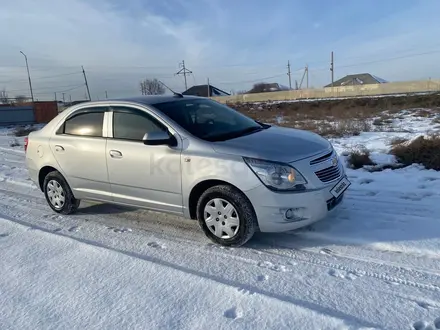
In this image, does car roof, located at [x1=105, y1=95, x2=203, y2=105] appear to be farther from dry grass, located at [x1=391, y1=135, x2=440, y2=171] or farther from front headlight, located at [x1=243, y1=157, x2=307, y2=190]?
dry grass, located at [x1=391, y1=135, x2=440, y2=171]

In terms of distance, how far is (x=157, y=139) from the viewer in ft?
12.5

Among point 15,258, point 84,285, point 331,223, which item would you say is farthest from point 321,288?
point 15,258

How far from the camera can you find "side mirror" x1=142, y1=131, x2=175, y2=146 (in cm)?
383

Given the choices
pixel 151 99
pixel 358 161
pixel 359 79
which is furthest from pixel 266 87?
pixel 151 99

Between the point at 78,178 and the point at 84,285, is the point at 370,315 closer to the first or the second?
the point at 84,285

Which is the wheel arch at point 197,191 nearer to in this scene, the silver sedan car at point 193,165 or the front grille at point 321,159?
the silver sedan car at point 193,165

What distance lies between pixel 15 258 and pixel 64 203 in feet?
4.61

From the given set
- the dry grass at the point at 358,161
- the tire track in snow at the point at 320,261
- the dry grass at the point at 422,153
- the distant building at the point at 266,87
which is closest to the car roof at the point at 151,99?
the tire track in snow at the point at 320,261

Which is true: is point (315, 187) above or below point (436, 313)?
above

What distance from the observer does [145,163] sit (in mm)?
4078

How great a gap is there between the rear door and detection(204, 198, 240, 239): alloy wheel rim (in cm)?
154

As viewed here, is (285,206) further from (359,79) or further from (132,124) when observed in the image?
(359,79)

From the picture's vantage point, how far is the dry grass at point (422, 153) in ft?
20.5

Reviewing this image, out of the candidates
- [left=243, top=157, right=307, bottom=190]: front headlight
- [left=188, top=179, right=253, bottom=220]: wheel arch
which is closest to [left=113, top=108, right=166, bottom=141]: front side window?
[left=188, top=179, right=253, bottom=220]: wheel arch
